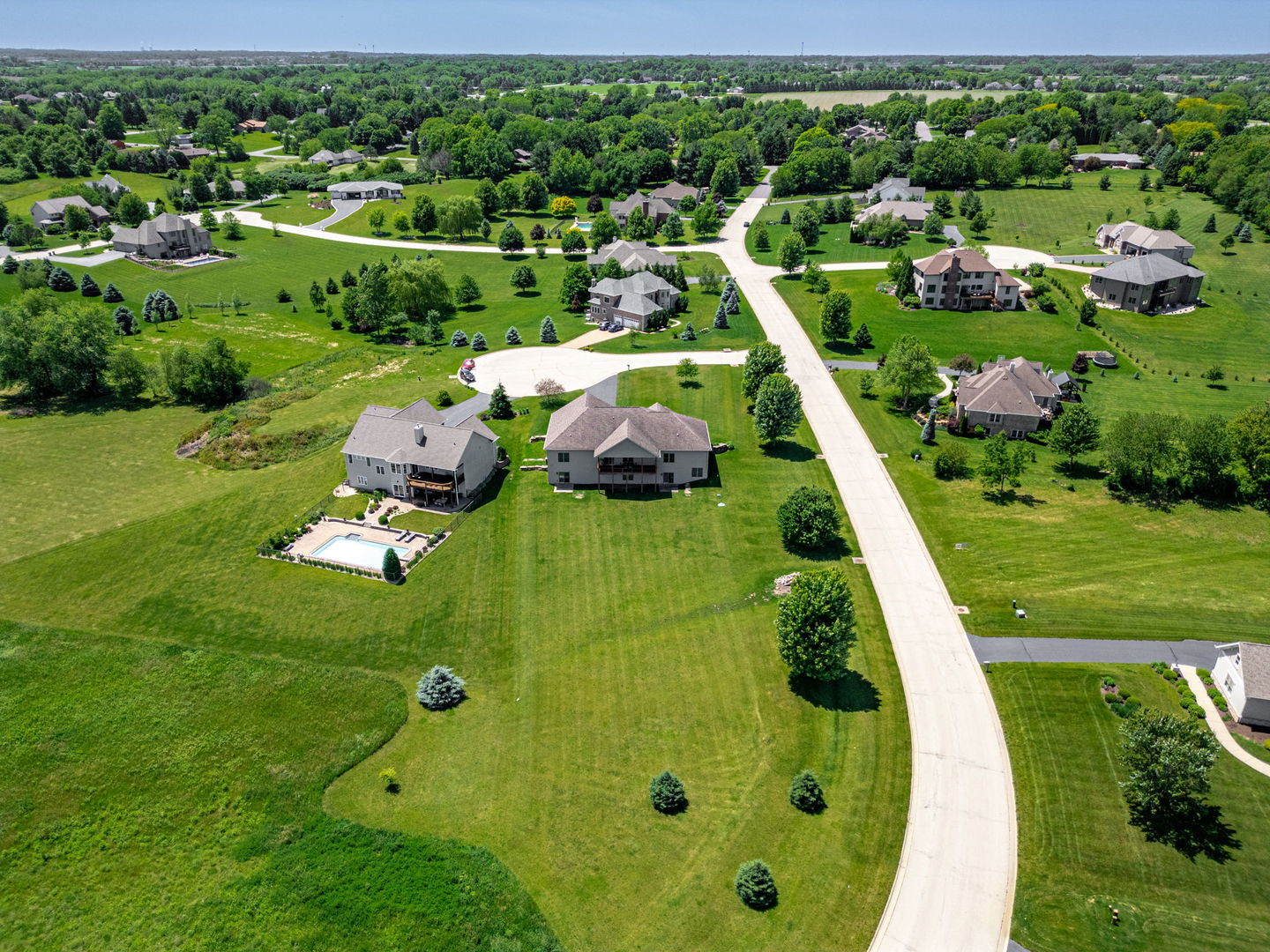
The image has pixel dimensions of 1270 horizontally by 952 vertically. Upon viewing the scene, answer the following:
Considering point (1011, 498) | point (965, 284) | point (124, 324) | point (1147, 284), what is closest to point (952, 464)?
point (1011, 498)

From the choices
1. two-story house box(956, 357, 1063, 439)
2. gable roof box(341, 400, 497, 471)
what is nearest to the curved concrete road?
two-story house box(956, 357, 1063, 439)

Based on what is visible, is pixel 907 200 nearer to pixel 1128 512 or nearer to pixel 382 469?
pixel 1128 512

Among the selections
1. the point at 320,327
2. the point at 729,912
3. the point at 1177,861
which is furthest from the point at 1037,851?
the point at 320,327

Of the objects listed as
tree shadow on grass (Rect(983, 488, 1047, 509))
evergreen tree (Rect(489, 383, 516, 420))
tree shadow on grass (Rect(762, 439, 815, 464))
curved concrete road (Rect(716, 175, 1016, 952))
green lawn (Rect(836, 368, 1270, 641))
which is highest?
evergreen tree (Rect(489, 383, 516, 420))

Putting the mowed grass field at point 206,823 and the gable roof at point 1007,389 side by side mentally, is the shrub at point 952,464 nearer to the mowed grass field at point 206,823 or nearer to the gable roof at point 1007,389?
the gable roof at point 1007,389

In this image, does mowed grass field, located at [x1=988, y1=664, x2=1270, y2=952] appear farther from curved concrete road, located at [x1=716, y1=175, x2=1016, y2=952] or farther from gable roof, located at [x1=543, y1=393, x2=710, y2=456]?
gable roof, located at [x1=543, y1=393, x2=710, y2=456]

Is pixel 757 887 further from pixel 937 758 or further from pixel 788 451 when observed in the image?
pixel 788 451
